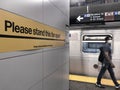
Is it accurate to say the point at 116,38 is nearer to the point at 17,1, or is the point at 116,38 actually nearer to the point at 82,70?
the point at 82,70

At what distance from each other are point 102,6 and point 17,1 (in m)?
3.46

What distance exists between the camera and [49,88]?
7.77ft

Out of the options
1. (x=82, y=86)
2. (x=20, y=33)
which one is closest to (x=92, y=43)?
(x=82, y=86)

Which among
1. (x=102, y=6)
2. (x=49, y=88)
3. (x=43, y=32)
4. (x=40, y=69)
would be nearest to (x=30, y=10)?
(x=43, y=32)

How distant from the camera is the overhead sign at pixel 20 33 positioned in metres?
1.24

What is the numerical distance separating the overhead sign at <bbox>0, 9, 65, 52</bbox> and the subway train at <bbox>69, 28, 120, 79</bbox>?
395 centimetres

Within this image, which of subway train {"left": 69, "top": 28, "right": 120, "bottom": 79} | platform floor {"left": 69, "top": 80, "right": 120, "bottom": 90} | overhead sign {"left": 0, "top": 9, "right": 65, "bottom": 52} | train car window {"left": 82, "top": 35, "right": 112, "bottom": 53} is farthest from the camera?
train car window {"left": 82, "top": 35, "right": 112, "bottom": 53}

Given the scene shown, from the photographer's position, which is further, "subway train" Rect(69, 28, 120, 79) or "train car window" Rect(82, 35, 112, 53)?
→ "train car window" Rect(82, 35, 112, 53)

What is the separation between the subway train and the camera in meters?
5.38

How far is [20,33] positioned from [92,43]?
477 cm

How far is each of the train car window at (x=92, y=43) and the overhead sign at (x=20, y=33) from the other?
155 inches

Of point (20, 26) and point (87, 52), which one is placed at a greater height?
point (20, 26)

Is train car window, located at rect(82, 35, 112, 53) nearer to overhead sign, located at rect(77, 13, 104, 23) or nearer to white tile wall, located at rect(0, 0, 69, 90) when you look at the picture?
overhead sign, located at rect(77, 13, 104, 23)

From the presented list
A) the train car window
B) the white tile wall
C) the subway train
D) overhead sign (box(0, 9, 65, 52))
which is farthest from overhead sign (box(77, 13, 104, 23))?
overhead sign (box(0, 9, 65, 52))
